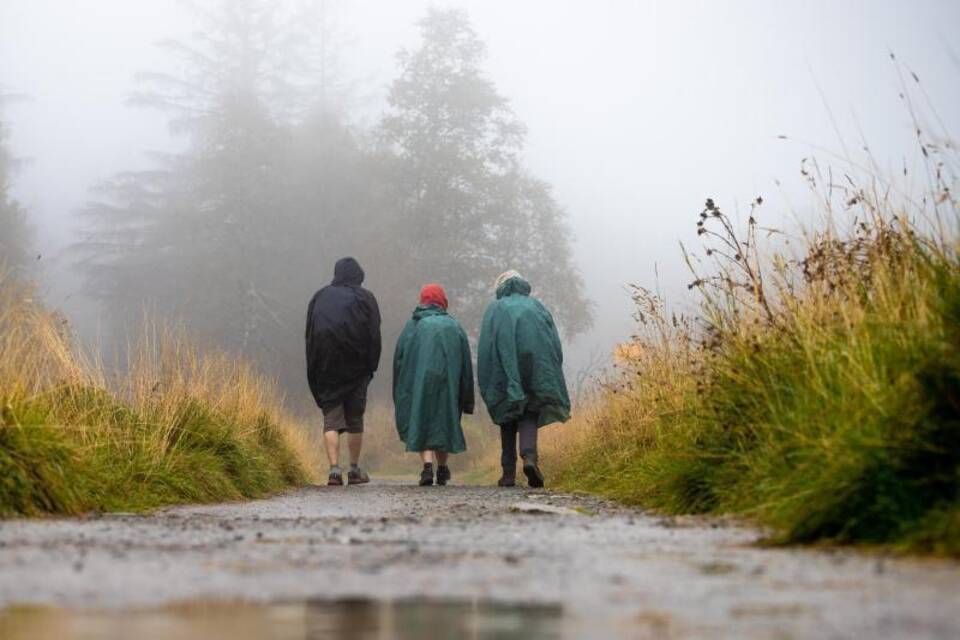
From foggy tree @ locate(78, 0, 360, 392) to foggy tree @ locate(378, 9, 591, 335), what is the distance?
10.3 feet

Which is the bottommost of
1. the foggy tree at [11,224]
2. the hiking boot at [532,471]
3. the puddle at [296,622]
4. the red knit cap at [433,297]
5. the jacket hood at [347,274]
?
the puddle at [296,622]

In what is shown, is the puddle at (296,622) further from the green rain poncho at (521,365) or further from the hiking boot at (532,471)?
the green rain poncho at (521,365)

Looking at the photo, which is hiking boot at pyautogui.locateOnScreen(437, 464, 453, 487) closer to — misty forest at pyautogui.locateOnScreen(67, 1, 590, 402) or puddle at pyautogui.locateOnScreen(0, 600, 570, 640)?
puddle at pyautogui.locateOnScreen(0, 600, 570, 640)

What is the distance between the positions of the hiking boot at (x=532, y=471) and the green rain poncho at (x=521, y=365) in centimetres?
45

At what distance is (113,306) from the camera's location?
50.1m

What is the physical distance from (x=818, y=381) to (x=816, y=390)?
0.07 metres

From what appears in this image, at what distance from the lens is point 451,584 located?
4215 millimetres

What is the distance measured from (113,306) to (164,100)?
896 centimetres

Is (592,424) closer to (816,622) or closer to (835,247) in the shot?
(835,247)

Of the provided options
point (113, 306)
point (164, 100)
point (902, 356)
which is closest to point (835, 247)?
point (902, 356)

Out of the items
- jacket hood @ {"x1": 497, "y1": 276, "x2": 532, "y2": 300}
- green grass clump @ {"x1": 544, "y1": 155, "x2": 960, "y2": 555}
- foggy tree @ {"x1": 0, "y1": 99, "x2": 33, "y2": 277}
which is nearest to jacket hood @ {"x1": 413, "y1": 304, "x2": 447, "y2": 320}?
jacket hood @ {"x1": 497, "y1": 276, "x2": 532, "y2": 300}

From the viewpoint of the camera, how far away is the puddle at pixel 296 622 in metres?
3.18

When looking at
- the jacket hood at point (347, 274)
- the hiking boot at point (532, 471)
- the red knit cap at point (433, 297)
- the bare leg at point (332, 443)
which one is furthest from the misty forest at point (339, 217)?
the hiking boot at point (532, 471)

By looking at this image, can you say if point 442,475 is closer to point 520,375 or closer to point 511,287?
point 520,375
